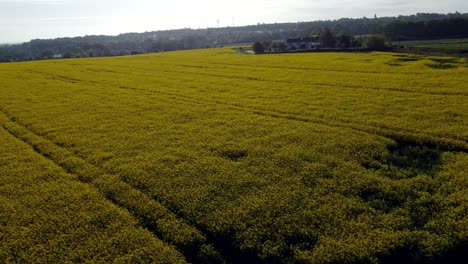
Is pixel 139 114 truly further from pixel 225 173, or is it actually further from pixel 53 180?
pixel 225 173

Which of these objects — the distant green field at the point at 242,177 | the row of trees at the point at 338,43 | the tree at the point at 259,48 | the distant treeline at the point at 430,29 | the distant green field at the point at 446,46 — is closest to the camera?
the distant green field at the point at 242,177

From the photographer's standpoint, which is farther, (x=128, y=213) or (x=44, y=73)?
(x=44, y=73)

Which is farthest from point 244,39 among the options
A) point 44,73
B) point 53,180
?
point 53,180

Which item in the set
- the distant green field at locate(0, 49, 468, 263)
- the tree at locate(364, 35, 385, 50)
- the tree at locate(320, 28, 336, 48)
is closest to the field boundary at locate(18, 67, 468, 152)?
the distant green field at locate(0, 49, 468, 263)

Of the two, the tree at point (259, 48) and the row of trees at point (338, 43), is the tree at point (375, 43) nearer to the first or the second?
the row of trees at point (338, 43)

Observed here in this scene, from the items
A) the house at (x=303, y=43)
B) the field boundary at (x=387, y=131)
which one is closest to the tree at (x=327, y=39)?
the house at (x=303, y=43)

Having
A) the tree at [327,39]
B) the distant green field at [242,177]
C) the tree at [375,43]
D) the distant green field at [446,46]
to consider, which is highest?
the tree at [327,39]
